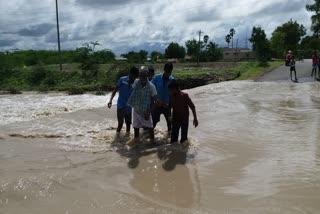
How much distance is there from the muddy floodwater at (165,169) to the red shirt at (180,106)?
1.84 ft

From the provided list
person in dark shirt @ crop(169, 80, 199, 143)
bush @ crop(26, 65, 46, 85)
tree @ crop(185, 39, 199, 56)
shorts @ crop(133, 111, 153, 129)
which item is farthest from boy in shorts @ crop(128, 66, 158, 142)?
tree @ crop(185, 39, 199, 56)

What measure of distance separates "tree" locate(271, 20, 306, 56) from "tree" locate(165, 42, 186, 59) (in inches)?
745

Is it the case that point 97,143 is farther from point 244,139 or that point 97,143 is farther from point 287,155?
point 287,155

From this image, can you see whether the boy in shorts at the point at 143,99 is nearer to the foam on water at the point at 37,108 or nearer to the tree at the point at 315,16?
the foam on water at the point at 37,108

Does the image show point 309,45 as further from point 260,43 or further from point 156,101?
point 156,101

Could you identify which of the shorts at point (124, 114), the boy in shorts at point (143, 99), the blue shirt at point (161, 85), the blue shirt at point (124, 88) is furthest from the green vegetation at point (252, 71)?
the boy in shorts at point (143, 99)

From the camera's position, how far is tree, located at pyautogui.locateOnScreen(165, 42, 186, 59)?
81.6 metres

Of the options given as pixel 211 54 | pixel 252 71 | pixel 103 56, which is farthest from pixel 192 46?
pixel 252 71

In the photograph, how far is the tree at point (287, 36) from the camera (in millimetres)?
65812

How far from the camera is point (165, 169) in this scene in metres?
6.35

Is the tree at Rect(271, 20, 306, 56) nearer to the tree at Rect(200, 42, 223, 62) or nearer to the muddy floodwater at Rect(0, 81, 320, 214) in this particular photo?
the tree at Rect(200, 42, 223, 62)

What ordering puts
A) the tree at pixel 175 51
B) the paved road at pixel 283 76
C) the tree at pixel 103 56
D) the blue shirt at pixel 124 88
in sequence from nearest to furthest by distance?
the blue shirt at pixel 124 88 → the paved road at pixel 283 76 → the tree at pixel 103 56 → the tree at pixel 175 51

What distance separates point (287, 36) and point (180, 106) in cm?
6864

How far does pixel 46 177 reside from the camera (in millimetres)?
5898
